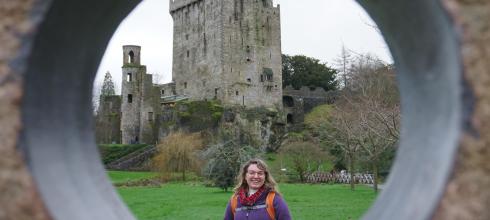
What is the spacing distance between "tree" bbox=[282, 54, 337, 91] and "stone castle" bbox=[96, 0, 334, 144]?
8.22m

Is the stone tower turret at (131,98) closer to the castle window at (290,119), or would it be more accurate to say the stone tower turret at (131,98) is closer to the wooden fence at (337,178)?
the castle window at (290,119)

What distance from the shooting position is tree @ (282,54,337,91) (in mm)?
73062

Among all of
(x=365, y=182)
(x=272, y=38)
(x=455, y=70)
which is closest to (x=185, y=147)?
(x=365, y=182)

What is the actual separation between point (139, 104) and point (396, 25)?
192 ft

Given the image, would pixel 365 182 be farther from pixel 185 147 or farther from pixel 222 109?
pixel 222 109

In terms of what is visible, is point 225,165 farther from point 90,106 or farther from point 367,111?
point 90,106

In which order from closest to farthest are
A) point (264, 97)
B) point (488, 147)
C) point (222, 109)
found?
1. point (488, 147)
2. point (222, 109)
3. point (264, 97)

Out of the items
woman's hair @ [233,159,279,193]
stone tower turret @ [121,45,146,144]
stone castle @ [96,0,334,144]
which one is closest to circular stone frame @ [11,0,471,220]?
woman's hair @ [233,159,279,193]

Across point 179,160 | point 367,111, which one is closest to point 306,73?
point 179,160

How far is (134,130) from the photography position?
60969 mm

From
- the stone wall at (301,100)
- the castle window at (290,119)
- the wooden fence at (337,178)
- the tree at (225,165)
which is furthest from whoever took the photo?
the stone wall at (301,100)

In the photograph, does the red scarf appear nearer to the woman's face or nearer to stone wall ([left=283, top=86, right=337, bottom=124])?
the woman's face

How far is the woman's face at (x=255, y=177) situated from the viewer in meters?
4.75

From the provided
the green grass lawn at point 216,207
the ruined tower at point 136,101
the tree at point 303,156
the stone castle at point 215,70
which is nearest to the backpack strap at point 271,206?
the green grass lawn at point 216,207
